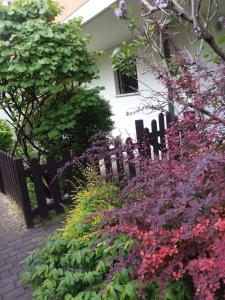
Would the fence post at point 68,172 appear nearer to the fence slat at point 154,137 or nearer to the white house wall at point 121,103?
the fence slat at point 154,137

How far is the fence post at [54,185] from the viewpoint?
464 cm

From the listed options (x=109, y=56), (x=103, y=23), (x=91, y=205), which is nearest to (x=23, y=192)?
(x=91, y=205)

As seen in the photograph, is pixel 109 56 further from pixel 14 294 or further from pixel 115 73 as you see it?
pixel 14 294

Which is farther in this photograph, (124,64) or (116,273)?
(124,64)

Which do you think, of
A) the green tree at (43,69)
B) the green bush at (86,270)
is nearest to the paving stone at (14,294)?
the green bush at (86,270)

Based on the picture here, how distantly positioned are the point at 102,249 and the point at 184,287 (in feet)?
2.63

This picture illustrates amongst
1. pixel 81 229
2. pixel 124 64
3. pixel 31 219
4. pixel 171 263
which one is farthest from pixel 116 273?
pixel 124 64

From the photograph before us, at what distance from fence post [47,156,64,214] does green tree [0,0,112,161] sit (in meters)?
0.45

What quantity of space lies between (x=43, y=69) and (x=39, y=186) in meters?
1.59

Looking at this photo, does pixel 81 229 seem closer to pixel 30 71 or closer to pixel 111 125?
pixel 30 71

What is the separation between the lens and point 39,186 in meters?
4.60

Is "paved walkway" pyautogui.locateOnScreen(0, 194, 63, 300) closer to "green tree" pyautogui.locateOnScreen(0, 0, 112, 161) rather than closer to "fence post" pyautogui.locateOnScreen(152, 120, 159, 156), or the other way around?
"green tree" pyautogui.locateOnScreen(0, 0, 112, 161)

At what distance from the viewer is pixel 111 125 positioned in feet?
19.2

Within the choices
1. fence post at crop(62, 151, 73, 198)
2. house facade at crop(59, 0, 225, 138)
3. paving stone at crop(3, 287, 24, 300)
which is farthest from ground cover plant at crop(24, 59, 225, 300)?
house facade at crop(59, 0, 225, 138)
